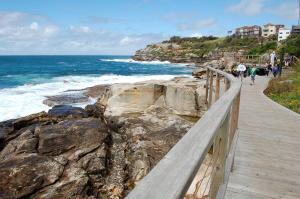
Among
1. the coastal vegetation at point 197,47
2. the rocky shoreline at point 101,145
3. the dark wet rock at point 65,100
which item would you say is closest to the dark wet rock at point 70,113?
the rocky shoreline at point 101,145

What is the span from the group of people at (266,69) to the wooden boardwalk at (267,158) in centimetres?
981

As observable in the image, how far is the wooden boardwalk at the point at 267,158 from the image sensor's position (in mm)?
3854

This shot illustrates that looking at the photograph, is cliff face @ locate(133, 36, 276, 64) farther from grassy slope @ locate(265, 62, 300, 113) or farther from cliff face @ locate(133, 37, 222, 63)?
grassy slope @ locate(265, 62, 300, 113)

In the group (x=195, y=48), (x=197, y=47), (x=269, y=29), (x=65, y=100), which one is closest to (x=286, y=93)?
(x=65, y=100)

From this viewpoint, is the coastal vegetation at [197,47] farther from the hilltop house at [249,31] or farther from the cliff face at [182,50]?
the hilltop house at [249,31]

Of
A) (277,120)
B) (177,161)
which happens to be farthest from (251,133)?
(177,161)

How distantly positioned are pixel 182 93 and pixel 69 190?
6.73 metres

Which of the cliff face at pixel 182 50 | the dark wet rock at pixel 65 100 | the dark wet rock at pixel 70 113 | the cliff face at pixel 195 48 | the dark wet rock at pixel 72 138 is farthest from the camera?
the cliff face at pixel 182 50

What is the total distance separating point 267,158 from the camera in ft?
16.3

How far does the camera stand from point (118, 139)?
10.0m

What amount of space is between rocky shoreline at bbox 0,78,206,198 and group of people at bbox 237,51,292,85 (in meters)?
5.77

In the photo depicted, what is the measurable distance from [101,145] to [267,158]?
5194 mm

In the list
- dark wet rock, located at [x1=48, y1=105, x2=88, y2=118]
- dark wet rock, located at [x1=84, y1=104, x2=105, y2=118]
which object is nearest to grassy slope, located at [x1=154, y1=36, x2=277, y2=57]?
dark wet rock, located at [x1=84, y1=104, x2=105, y2=118]

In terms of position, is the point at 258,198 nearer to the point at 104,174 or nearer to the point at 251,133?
the point at 251,133
